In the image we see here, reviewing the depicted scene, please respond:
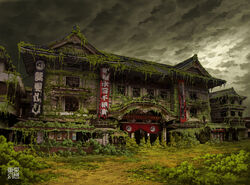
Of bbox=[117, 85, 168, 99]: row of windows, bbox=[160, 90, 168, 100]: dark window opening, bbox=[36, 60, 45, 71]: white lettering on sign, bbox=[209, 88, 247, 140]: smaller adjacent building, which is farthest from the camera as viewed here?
bbox=[209, 88, 247, 140]: smaller adjacent building

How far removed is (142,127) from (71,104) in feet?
28.7

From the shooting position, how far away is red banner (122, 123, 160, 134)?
21.3m

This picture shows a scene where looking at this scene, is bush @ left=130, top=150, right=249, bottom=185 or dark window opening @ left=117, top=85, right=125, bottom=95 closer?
bush @ left=130, top=150, right=249, bottom=185

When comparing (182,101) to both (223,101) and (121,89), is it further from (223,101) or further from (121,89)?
(223,101)

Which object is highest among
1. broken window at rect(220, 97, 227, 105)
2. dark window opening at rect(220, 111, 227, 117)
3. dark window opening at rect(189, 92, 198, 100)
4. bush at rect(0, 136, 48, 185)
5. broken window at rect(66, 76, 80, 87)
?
broken window at rect(66, 76, 80, 87)

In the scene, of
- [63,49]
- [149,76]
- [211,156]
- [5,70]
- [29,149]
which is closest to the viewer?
[211,156]

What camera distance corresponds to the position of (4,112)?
55.9 ft

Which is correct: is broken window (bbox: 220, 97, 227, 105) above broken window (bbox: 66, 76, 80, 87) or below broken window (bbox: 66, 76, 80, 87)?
below

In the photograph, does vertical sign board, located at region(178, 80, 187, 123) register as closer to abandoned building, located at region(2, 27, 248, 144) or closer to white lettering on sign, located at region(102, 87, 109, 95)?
abandoned building, located at region(2, 27, 248, 144)

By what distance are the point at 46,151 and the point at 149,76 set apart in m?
15.0

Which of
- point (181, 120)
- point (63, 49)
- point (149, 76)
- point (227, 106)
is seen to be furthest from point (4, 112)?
point (227, 106)

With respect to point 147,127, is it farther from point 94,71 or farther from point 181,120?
point 94,71

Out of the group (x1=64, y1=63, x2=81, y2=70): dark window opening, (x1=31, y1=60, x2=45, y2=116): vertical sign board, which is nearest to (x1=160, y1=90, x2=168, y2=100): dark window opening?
(x1=64, y1=63, x2=81, y2=70): dark window opening

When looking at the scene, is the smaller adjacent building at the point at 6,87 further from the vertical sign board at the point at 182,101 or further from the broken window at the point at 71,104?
the vertical sign board at the point at 182,101
